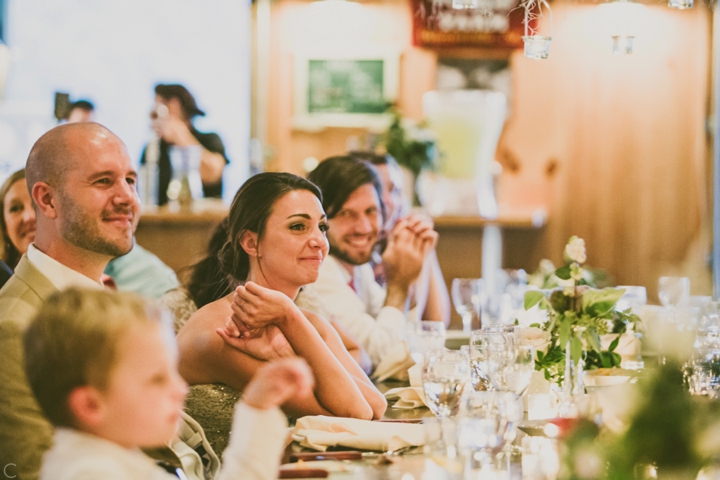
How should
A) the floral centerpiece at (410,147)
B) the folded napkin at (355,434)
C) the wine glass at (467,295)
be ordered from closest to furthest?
the folded napkin at (355,434)
the wine glass at (467,295)
the floral centerpiece at (410,147)

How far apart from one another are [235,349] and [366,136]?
2.59 meters

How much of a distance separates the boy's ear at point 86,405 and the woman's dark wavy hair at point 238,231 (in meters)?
0.96

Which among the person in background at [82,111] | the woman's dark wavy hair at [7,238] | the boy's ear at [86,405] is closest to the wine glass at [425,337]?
the woman's dark wavy hair at [7,238]

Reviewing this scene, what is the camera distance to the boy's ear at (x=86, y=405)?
3.34ft

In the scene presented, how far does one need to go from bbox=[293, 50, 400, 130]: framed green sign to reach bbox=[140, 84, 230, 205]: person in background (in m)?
0.45

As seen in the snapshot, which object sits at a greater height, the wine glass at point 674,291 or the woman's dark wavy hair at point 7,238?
the woman's dark wavy hair at point 7,238

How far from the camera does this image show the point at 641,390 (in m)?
0.82

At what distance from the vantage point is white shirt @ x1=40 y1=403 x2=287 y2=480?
1.01 meters

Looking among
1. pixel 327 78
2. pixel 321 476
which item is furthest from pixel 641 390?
pixel 327 78

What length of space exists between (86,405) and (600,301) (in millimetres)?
1169

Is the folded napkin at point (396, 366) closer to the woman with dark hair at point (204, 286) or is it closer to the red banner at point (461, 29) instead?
the woman with dark hair at point (204, 286)

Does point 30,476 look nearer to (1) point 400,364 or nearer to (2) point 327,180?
(1) point 400,364

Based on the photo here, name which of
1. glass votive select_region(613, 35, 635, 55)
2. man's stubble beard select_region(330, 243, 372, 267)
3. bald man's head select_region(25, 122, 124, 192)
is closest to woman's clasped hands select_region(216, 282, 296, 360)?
bald man's head select_region(25, 122, 124, 192)

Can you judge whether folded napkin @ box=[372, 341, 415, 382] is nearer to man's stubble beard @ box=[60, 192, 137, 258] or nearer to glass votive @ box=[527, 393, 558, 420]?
glass votive @ box=[527, 393, 558, 420]
